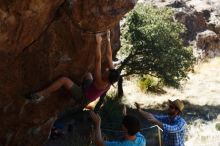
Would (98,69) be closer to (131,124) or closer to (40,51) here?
(40,51)

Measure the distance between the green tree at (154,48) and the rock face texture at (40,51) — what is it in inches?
262

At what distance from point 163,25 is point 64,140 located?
6838 mm

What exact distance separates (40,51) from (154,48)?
8216 mm

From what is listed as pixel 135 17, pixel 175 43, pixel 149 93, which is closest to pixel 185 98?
pixel 149 93

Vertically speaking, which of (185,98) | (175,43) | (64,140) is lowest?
(185,98)

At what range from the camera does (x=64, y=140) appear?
11453mm

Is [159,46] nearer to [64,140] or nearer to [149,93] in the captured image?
[149,93]

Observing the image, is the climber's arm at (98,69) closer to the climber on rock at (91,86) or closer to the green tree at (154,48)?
the climber on rock at (91,86)

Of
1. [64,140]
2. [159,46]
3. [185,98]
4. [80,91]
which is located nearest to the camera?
[80,91]

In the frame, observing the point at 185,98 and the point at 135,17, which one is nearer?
the point at 135,17

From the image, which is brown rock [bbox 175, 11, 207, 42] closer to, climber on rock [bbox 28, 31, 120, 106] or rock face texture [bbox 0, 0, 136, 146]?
rock face texture [bbox 0, 0, 136, 146]

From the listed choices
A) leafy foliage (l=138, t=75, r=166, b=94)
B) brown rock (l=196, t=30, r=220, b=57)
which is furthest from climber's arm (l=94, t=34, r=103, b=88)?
A: brown rock (l=196, t=30, r=220, b=57)

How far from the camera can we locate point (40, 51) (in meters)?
8.52

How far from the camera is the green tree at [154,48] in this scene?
53.0 ft
